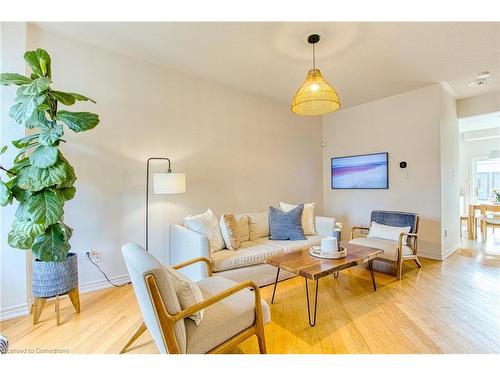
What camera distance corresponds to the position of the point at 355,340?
1.78 metres

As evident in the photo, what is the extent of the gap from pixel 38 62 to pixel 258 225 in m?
2.76

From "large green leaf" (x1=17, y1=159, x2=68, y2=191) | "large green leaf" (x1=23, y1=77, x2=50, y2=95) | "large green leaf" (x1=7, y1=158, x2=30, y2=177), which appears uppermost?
"large green leaf" (x1=23, y1=77, x2=50, y2=95)

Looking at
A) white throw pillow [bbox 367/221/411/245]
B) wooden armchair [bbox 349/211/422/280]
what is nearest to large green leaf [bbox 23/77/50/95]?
wooden armchair [bbox 349/211/422/280]

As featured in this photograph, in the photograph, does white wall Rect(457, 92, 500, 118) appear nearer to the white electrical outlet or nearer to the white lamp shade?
the white lamp shade

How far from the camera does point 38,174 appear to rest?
5.90 feet

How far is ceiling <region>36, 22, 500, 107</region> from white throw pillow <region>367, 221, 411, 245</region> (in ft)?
6.88

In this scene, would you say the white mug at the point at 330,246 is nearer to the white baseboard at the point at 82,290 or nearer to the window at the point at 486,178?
the white baseboard at the point at 82,290

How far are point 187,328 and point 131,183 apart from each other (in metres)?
2.04

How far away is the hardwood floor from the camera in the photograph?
5.64 feet

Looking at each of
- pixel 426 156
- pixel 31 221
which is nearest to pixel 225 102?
pixel 31 221

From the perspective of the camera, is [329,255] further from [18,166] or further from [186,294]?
[18,166]

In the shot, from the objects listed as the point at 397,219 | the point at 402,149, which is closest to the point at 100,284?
the point at 397,219
